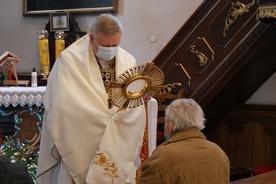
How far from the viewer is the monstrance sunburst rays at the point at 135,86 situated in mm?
2912

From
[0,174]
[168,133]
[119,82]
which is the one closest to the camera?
[0,174]

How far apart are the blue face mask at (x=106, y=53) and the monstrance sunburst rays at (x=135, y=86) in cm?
15

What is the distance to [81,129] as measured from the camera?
2846 mm

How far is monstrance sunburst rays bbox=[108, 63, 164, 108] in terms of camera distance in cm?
291

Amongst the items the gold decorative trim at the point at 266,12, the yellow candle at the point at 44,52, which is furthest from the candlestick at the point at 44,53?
the gold decorative trim at the point at 266,12

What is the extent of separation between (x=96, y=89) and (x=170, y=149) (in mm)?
677

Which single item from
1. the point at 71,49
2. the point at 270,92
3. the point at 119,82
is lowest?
the point at 270,92

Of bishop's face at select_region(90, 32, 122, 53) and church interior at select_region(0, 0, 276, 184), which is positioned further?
church interior at select_region(0, 0, 276, 184)

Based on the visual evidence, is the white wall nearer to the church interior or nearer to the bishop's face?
the church interior

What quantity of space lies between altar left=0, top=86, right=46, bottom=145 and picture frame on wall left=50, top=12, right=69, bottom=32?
2428 millimetres

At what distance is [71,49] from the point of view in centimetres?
302

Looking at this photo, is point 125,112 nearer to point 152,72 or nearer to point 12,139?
point 152,72

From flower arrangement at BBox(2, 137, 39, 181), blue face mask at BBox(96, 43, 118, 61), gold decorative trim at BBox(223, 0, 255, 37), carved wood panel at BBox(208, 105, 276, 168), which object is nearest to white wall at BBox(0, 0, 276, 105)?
carved wood panel at BBox(208, 105, 276, 168)

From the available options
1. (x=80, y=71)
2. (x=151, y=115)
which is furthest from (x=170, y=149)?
(x=151, y=115)
